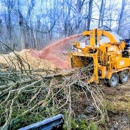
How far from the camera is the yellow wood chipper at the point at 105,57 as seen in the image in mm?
4993

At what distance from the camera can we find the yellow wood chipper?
4993mm

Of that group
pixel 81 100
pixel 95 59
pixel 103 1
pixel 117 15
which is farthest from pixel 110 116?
pixel 117 15

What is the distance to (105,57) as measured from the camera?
5.11m

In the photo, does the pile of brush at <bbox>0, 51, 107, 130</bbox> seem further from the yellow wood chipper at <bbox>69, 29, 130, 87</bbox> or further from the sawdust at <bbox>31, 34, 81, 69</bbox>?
the sawdust at <bbox>31, 34, 81, 69</bbox>

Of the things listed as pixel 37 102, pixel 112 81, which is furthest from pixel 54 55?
pixel 37 102

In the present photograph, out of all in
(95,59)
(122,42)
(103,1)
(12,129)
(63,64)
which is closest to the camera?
(12,129)

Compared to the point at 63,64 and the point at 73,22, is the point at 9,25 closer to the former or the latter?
the point at 73,22

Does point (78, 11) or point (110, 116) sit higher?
point (78, 11)

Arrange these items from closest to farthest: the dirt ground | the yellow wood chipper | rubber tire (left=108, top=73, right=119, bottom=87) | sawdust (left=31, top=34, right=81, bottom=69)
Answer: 1. the dirt ground
2. the yellow wood chipper
3. rubber tire (left=108, top=73, right=119, bottom=87)
4. sawdust (left=31, top=34, right=81, bottom=69)

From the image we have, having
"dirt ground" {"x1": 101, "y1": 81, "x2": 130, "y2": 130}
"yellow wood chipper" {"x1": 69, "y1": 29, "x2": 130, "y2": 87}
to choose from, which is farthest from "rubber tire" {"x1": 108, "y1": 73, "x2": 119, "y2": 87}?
"dirt ground" {"x1": 101, "y1": 81, "x2": 130, "y2": 130}

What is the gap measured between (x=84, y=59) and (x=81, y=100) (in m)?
2.07

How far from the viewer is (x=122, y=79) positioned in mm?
5961

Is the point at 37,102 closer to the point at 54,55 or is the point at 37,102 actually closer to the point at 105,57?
the point at 105,57

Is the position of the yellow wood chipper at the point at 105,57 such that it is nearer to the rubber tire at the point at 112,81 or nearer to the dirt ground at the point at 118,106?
the rubber tire at the point at 112,81
